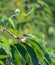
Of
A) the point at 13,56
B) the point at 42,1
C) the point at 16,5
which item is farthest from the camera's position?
the point at 16,5

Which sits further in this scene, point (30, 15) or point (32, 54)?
point (30, 15)

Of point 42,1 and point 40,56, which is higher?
point 42,1

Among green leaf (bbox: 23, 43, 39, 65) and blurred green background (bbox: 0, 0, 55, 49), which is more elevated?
blurred green background (bbox: 0, 0, 55, 49)

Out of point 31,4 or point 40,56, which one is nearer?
point 40,56

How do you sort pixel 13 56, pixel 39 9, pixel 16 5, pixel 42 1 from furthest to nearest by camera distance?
pixel 16 5 → pixel 39 9 → pixel 42 1 → pixel 13 56

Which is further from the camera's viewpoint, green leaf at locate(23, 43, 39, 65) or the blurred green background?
the blurred green background

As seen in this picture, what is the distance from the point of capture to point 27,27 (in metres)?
3.47

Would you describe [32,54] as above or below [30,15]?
below

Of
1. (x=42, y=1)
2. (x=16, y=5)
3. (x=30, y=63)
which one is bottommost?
(x=30, y=63)

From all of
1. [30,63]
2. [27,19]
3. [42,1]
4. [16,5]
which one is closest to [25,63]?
[30,63]

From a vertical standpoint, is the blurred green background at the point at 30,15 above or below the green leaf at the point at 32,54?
above

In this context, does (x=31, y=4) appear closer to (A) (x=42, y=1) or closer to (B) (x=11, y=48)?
(A) (x=42, y=1)

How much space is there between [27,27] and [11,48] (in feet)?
7.60

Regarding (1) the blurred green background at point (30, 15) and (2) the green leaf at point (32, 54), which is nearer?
(2) the green leaf at point (32, 54)
